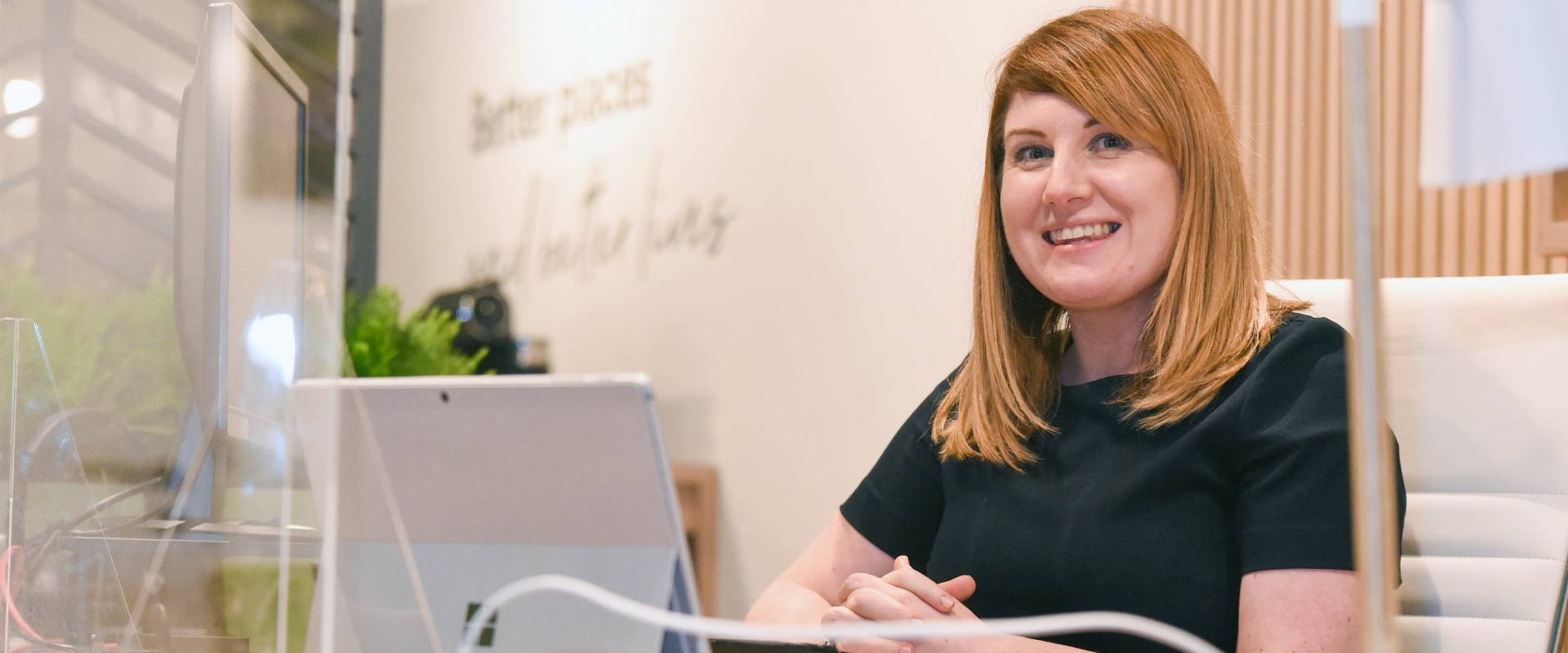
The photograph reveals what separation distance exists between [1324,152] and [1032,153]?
1083 millimetres

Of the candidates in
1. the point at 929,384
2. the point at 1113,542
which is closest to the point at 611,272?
the point at 929,384

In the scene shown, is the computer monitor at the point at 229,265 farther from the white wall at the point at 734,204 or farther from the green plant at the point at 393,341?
the green plant at the point at 393,341

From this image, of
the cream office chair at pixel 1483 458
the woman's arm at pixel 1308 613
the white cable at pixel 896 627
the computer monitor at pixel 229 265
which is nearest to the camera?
the white cable at pixel 896 627

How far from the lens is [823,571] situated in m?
1.41

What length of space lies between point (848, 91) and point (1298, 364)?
6.73 feet

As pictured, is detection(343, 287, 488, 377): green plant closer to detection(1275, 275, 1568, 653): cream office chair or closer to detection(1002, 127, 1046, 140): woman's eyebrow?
detection(1002, 127, 1046, 140): woman's eyebrow

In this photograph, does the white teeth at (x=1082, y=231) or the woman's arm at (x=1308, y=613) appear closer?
the woman's arm at (x=1308, y=613)

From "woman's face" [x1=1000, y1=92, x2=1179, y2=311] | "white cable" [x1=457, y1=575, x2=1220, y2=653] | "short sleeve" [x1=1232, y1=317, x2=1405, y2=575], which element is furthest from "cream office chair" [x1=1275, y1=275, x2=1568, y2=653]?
"white cable" [x1=457, y1=575, x2=1220, y2=653]

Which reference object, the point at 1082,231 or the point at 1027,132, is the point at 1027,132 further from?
the point at 1082,231

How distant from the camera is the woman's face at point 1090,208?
125cm

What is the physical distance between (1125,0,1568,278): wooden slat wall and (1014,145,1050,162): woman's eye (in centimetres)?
83

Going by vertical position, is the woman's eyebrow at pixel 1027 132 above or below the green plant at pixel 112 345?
above

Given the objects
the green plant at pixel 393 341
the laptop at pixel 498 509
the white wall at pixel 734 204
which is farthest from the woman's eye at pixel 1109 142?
the green plant at pixel 393 341

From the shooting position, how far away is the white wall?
2.90 m
